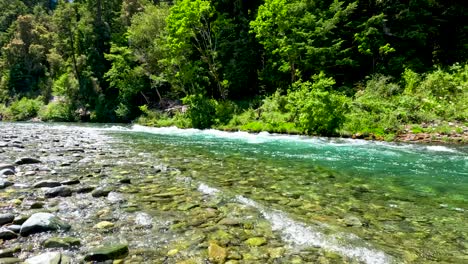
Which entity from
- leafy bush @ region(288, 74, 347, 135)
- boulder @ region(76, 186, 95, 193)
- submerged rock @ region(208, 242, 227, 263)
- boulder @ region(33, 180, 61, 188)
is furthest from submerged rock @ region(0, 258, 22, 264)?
leafy bush @ region(288, 74, 347, 135)

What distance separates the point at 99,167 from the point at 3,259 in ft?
20.0

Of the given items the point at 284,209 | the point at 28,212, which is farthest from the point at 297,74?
the point at 28,212

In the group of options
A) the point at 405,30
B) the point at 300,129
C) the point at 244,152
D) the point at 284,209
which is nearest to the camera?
the point at 284,209

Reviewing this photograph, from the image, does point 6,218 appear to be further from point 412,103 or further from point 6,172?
point 412,103

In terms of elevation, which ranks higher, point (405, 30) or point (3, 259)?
point (405, 30)

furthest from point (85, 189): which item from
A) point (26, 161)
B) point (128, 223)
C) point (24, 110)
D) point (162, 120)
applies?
point (24, 110)

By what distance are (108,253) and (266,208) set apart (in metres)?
3.07

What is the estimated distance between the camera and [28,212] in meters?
5.67

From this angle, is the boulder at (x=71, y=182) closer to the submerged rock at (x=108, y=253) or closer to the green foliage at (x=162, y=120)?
the submerged rock at (x=108, y=253)

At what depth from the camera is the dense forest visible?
20734 millimetres

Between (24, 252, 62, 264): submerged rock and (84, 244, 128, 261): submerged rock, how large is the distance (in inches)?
12.7

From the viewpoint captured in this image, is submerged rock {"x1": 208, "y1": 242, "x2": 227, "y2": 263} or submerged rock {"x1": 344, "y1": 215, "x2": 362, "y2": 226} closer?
submerged rock {"x1": 208, "y1": 242, "x2": 227, "y2": 263}

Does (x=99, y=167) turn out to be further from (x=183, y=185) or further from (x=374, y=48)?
(x=374, y=48)

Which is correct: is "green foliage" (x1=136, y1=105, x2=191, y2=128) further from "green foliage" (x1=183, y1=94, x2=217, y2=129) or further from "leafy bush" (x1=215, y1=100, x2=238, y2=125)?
"leafy bush" (x1=215, y1=100, x2=238, y2=125)
